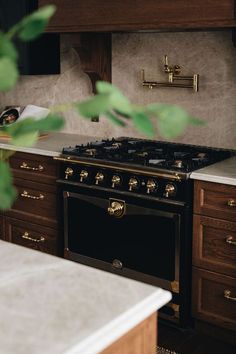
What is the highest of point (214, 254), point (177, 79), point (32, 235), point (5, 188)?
point (177, 79)

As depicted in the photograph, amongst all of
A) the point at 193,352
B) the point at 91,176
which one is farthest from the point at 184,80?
the point at 193,352

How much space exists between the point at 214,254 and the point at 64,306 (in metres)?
1.77

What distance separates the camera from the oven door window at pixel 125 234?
2986 mm

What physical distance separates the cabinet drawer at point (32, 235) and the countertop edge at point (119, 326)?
235 centimetres

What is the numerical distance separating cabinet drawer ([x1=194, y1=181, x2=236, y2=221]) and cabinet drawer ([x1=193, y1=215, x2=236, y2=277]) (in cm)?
4

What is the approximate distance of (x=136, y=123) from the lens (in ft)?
2.27

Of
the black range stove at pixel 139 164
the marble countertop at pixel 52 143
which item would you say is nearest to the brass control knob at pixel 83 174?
the black range stove at pixel 139 164

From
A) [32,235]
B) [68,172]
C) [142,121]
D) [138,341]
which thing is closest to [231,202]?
[68,172]

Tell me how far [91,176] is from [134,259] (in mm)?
511

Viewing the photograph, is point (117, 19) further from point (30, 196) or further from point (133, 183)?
point (30, 196)

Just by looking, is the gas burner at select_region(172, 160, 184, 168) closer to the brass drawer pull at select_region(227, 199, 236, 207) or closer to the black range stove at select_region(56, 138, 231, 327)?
the black range stove at select_region(56, 138, 231, 327)

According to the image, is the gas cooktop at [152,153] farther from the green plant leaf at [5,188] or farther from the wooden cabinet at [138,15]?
the green plant leaf at [5,188]

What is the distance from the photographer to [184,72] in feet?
11.4

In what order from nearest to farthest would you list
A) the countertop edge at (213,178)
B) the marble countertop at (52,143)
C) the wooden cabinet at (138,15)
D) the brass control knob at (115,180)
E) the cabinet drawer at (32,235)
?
the countertop edge at (213,178), the wooden cabinet at (138,15), the brass control knob at (115,180), the marble countertop at (52,143), the cabinet drawer at (32,235)
